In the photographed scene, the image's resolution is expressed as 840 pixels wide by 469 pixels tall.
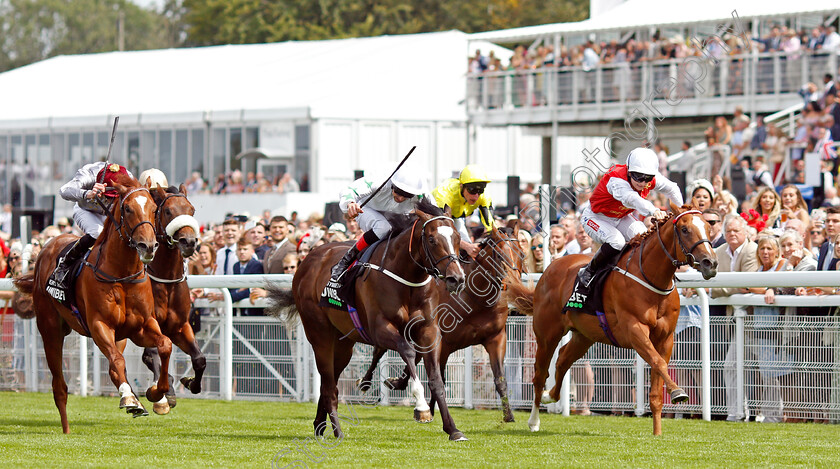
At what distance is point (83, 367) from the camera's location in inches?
495

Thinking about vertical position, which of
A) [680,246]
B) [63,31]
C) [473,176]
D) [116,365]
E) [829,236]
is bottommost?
[116,365]

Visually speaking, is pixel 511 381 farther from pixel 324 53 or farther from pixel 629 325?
pixel 324 53

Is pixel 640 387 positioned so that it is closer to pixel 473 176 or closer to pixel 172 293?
pixel 473 176

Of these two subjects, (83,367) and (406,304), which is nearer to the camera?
(406,304)

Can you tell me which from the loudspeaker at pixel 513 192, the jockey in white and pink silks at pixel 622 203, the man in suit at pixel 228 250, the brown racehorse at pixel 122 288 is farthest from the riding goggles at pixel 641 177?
the man in suit at pixel 228 250

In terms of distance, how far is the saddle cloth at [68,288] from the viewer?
8993 millimetres

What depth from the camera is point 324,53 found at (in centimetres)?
3133

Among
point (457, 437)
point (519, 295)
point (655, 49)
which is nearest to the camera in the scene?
point (457, 437)

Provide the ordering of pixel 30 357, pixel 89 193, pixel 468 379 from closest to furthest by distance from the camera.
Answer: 1. pixel 89 193
2. pixel 468 379
3. pixel 30 357

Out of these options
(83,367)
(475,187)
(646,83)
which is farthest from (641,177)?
(646,83)

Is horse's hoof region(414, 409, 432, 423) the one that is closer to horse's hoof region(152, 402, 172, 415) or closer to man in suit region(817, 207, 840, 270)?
horse's hoof region(152, 402, 172, 415)

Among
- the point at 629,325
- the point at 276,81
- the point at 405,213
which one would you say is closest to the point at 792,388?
the point at 629,325

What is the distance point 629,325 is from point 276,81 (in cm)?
2148

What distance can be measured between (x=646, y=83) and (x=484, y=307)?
11976 mm
